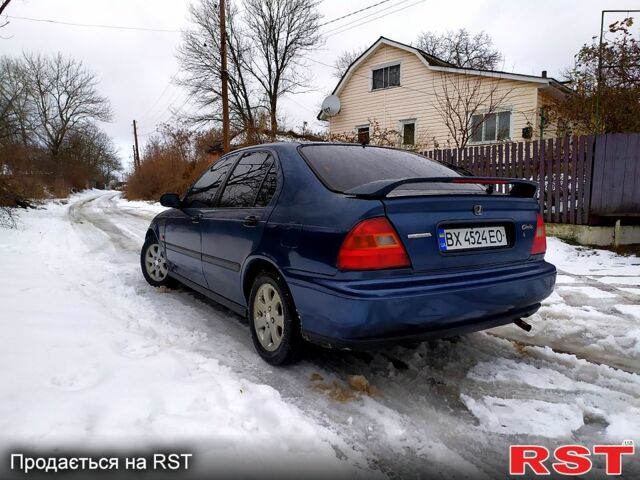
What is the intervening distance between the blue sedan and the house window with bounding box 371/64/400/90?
16.9m

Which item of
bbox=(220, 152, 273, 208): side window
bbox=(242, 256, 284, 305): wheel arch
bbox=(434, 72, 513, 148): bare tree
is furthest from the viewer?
bbox=(434, 72, 513, 148): bare tree

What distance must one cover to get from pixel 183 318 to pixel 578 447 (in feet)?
9.95

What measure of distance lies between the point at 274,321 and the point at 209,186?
169cm

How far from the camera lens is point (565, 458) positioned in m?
1.86

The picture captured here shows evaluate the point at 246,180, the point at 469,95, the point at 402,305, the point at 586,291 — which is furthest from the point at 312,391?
the point at 469,95

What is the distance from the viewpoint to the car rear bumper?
204 cm

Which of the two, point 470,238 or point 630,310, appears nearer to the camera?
point 470,238

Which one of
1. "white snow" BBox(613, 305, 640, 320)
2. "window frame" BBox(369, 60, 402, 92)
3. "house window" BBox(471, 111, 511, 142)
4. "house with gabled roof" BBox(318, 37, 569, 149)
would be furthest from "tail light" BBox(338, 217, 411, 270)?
"window frame" BBox(369, 60, 402, 92)

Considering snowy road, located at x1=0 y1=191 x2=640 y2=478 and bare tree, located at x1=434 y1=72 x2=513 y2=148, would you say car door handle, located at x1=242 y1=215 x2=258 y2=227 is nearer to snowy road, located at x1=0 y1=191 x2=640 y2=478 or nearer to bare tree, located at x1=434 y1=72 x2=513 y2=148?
snowy road, located at x1=0 y1=191 x2=640 y2=478

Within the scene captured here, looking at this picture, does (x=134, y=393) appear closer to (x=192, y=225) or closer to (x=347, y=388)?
(x=347, y=388)

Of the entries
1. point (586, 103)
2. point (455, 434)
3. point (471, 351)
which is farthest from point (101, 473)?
point (586, 103)

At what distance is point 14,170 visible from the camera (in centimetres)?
1340

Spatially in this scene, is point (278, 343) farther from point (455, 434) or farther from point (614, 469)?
point (614, 469)

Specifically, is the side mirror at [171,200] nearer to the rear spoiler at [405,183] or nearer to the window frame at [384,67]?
the rear spoiler at [405,183]
